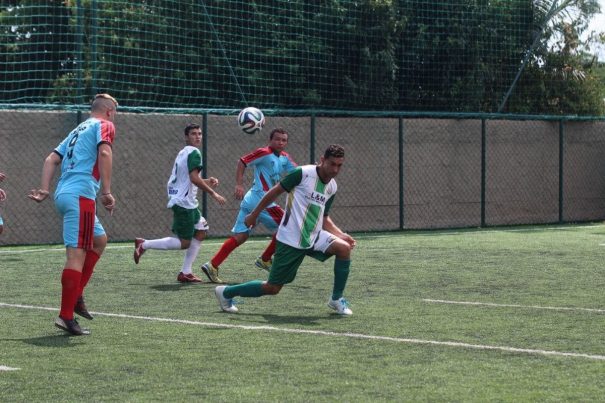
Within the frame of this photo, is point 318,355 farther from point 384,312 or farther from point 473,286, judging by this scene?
point 473,286

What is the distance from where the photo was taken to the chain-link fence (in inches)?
776

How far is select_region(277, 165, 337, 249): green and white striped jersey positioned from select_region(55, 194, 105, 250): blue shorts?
1.76m

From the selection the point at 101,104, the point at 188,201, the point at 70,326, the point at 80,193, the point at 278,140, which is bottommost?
the point at 70,326

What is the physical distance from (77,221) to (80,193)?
0.74 feet

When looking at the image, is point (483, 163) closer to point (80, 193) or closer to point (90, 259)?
point (90, 259)

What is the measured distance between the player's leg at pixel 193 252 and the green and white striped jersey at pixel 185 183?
245mm

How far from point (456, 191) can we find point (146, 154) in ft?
25.2

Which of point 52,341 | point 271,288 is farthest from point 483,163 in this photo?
point 52,341

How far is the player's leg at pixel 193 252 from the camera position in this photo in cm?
1337

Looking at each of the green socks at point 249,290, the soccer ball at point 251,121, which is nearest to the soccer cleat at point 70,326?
the green socks at point 249,290

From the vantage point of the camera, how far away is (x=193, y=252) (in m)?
13.6

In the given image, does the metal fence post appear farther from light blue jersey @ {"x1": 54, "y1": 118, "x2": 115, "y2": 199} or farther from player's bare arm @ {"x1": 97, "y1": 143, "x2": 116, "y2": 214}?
player's bare arm @ {"x1": 97, "y1": 143, "x2": 116, "y2": 214}

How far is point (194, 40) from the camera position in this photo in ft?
78.0

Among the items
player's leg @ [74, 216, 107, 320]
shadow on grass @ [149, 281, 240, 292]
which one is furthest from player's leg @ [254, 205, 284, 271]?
player's leg @ [74, 216, 107, 320]
